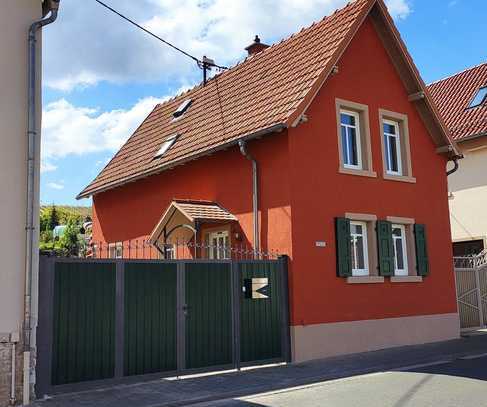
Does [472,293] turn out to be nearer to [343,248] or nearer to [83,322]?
[343,248]

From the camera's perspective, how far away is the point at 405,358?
1288 cm

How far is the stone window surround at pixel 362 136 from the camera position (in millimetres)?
14727

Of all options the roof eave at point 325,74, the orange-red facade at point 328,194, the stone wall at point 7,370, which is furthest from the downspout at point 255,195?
the stone wall at point 7,370

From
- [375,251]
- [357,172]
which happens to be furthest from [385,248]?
[357,172]

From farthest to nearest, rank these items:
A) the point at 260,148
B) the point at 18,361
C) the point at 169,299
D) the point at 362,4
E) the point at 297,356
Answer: the point at 362,4, the point at 260,148, the point at 297,356, the point at 169,299, the point at 18,361

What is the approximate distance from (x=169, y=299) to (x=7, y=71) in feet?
15.4

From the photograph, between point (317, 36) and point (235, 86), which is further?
point (235, 86)

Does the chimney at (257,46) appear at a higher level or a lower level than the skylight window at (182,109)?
higher

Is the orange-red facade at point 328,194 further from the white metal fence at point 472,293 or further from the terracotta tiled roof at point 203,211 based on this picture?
the white metal fence at point 472,293

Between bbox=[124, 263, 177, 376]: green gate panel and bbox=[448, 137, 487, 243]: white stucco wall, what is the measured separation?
14.8m

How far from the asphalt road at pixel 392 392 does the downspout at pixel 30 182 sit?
2615 millimetres

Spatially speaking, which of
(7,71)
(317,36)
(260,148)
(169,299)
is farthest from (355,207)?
(7,71)

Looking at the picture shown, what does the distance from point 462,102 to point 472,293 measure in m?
9.15

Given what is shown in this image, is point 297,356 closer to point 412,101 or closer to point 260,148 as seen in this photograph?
point 260,148
